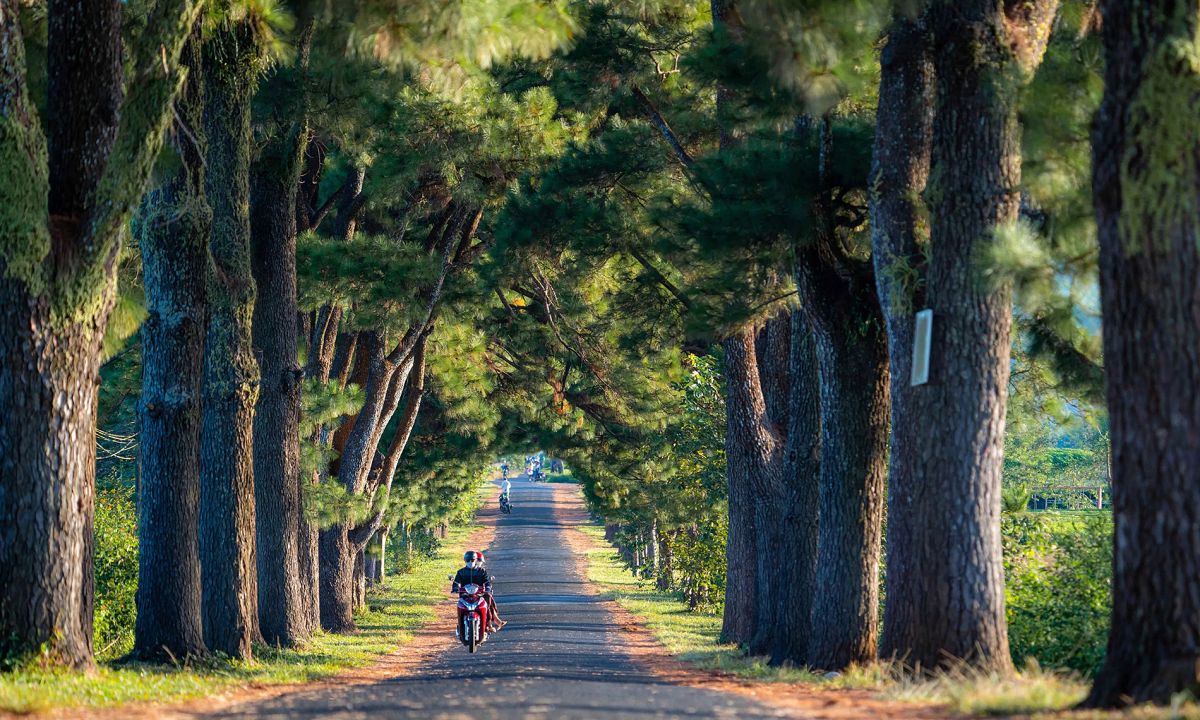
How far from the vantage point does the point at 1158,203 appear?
764cm

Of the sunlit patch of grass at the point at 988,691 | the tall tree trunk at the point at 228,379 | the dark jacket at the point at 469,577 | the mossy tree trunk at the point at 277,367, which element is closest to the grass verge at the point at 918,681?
the sunlit patch of grass at the point at 988,691

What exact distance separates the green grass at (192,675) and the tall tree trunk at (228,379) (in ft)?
2.67

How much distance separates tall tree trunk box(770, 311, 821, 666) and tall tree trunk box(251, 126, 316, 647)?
6784mm

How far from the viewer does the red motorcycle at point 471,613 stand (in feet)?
70.9

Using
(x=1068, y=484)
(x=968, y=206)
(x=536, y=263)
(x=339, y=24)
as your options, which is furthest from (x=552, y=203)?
(x=1068, y=484)

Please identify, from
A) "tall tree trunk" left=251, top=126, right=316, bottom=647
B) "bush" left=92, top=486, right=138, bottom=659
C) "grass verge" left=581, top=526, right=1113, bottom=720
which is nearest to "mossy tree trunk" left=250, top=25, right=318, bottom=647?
"tall tree trunk" left=251, top=126, right=316, bottom=647

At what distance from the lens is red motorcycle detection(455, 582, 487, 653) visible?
2162 centimetres

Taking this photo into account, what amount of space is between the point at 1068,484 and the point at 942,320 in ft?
200

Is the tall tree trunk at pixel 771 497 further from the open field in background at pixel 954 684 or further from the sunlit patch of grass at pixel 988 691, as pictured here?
the sunlit patch of grass at pixel 988 691

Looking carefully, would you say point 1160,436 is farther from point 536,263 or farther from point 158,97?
point 536,263

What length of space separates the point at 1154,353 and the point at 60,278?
7788 mm

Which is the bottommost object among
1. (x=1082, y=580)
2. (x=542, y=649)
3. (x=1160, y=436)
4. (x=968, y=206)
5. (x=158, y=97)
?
(x=542, y=649)

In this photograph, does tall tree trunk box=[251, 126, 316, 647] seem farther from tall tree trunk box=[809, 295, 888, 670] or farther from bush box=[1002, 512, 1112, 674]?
bush box=[1002, 512, 1112, 674]

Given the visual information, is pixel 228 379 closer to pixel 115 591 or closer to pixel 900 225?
pixel 115 591
